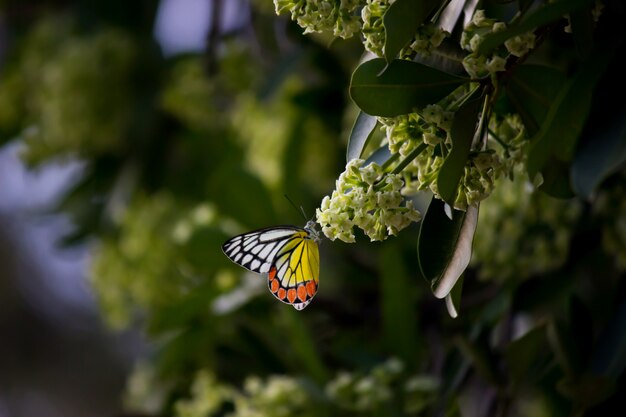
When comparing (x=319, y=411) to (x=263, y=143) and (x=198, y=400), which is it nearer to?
(x=198, y=400)

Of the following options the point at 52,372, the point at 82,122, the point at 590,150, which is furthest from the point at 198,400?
the point at 52,372

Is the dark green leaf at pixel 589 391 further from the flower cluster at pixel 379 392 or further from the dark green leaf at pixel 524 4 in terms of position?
the dark green leaf at pixel 524 4

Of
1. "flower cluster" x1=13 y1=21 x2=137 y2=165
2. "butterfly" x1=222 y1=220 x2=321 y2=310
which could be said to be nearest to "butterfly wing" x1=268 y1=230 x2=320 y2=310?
"butterfly" x1=222 y1=220 x2=321 y2=310

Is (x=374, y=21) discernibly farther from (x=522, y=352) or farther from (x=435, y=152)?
(x=522, y=352)

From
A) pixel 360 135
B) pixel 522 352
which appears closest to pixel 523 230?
pixel 522 352

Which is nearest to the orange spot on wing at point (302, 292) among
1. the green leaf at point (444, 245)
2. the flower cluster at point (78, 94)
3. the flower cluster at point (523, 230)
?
the green leaf at point (444, 245)

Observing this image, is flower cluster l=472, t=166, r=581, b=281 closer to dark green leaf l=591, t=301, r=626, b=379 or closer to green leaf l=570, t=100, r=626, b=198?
dark green leaf l=591, t=301, r=626, b=379

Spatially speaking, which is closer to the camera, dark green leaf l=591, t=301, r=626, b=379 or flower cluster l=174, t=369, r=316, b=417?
dark green leaf l=591, t=301, r=626, b=379
